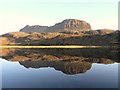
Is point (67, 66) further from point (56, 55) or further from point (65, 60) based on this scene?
point (56, 55)

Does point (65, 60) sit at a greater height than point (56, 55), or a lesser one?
greater

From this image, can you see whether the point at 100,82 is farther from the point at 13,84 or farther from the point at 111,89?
the point at 13,84

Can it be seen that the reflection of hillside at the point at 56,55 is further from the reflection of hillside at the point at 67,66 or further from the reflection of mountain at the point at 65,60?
the reflection of hillside at the point at 67,66

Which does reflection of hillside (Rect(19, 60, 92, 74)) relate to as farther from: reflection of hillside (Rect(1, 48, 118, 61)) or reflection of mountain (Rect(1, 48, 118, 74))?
reflection of hillside (Rect(1, 48, 118, 61))

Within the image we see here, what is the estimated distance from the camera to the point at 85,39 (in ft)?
431

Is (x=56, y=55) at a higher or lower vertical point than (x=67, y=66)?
lower

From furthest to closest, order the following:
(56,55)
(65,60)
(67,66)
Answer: (56,55) < (65,60) < (67,66)

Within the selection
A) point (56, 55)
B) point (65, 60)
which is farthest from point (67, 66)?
point (56, 55)

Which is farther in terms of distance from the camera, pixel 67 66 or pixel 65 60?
pixel 65 60

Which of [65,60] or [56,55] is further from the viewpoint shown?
[56,55]

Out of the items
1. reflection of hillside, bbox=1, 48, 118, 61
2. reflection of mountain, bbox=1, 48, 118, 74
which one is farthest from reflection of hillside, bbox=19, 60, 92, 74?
reflection of hillside, bbox=1, 48, 118, 61

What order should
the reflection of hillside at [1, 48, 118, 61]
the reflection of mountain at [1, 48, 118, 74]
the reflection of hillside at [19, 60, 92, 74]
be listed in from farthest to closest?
1. the reflection of hillside at [1, 48, 118, 61]
2. the reflection of mountain at [1, 48, 118, 74]
3. the reflection of hillside at [19, 60, 92, 74]

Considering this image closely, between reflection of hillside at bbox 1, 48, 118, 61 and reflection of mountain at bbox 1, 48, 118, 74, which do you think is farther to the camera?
reflection of hillside at bbox 1, 48, 118, 61

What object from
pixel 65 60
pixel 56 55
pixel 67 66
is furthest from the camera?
pixel 56 55
